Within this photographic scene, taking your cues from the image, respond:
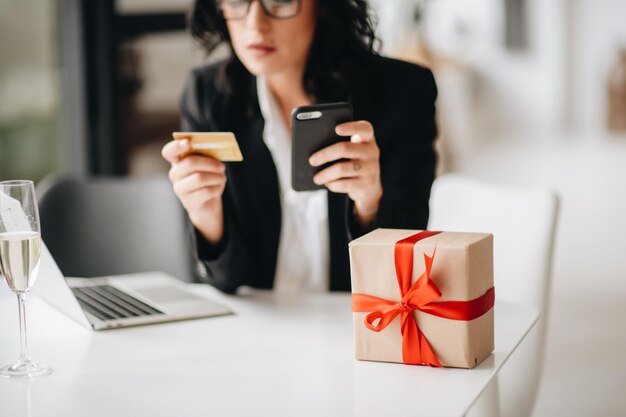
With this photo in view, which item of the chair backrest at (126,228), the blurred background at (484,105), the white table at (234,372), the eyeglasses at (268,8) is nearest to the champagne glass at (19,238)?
the white table at (234,372)

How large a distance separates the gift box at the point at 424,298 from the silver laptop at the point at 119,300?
1.35ft

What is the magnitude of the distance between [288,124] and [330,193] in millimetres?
247

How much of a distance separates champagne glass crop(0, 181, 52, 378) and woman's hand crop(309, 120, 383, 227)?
1.76 feet

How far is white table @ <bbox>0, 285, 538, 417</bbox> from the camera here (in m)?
1.02

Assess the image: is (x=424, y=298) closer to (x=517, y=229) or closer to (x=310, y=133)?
(x=310, y=133)

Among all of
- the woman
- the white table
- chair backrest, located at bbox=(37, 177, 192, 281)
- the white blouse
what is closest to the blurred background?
the woman

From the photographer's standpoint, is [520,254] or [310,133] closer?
[310,133]

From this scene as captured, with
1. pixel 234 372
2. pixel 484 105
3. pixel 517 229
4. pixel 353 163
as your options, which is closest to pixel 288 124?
pixel 353 163

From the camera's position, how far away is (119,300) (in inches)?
63.7

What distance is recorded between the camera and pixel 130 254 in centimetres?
240

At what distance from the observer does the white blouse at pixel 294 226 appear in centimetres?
191

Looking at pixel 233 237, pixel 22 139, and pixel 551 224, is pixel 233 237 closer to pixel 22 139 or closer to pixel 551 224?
pixel 551 224

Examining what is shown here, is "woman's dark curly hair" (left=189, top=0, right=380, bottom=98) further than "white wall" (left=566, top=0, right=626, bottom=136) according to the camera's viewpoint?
No

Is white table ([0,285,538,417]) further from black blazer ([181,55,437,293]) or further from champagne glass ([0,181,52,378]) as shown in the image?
black blazer ([181,55,437,293])
